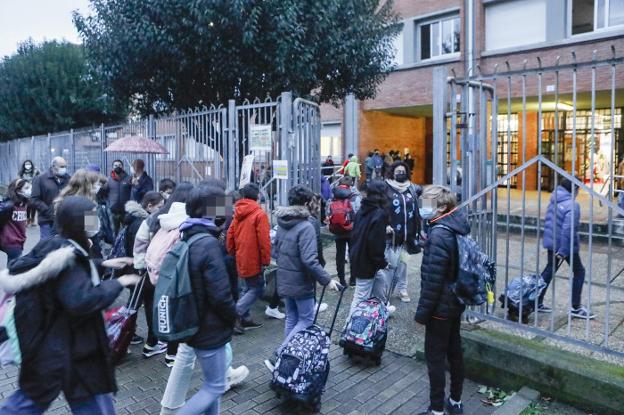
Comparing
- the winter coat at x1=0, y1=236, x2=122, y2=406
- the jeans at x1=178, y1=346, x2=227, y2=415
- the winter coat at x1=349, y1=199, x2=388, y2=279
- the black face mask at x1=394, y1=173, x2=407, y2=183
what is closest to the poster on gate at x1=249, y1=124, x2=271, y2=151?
the black face mask at x1=394, y1=173, x2=407, y2=183

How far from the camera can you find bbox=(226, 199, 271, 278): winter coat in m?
5.25

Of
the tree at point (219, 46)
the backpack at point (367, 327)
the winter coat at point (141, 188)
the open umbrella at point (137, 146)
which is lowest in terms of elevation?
the backpack at point (367, 327)

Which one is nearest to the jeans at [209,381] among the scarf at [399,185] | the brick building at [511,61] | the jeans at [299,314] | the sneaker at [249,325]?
the jeans at [299,314]

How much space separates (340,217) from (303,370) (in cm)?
330

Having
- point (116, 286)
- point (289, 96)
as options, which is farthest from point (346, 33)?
point (116, 286)

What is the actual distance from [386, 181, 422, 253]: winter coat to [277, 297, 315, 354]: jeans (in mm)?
1898

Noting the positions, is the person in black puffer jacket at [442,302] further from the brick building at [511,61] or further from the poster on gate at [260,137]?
the brick building at [511,61]

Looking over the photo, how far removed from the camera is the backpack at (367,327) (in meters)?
4.73

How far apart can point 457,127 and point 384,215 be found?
116 cm

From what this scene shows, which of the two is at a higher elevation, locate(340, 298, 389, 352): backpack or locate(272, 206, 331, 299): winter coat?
locate(272, 206, 331, 299): winter coat

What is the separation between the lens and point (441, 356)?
→ 12.5 feet

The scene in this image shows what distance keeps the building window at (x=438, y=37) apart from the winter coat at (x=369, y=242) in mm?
14350

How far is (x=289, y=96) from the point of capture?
24.0 feet

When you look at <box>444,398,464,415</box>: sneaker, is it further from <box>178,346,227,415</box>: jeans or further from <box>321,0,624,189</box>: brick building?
<box>321,0,624,189</box>: brick building
